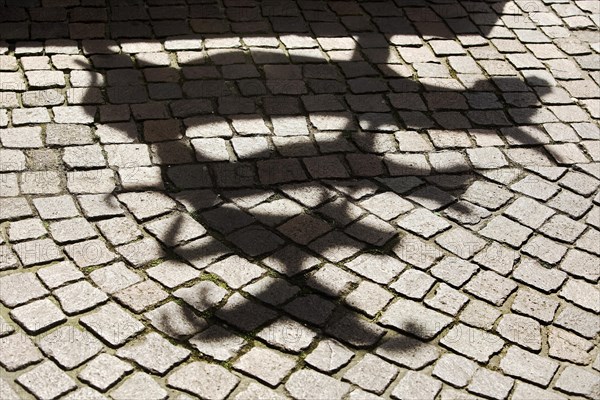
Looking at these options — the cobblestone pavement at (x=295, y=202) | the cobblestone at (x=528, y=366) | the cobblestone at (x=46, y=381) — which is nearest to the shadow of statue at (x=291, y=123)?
the cobblestone pavement at (x=295, y=202)

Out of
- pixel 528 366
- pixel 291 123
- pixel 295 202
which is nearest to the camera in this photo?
pixel 528 366

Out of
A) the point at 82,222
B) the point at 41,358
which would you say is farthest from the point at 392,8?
the point at 41,358

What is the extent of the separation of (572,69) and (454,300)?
3192 mm

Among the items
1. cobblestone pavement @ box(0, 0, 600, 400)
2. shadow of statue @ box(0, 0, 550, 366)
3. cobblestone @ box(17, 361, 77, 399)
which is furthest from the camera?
shadow of statue @ box(0, 0, 550, 366)

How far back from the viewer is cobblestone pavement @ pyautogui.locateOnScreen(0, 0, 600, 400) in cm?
407

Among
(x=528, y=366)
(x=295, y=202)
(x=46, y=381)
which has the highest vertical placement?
(x=528, y=366)

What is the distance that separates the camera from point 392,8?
734 centimetres

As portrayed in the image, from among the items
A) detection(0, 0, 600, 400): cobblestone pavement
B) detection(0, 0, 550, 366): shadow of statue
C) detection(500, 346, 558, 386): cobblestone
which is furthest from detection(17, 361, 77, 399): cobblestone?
detection(500, 346, 558, 386): cobblestone

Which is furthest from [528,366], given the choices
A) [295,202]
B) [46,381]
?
[46,381]

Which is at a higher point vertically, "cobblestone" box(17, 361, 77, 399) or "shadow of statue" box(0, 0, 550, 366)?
"shadow of statue" box(0, 0, 550, 366)

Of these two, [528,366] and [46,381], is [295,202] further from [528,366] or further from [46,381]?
[46,381]

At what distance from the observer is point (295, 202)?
5.07m

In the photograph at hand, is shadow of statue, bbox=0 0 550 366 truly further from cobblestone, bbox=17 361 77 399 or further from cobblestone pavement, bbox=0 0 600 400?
cobblestone, bbox=17 361 77 399

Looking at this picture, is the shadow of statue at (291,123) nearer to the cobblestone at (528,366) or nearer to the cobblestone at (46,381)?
the cobblestone at (528,366)
